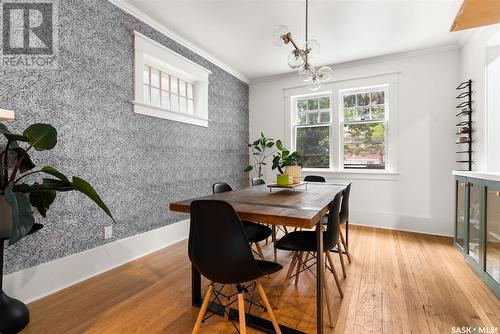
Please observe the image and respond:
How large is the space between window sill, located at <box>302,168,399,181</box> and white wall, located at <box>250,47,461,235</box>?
0.15 feet

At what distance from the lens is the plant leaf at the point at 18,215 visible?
1162mm

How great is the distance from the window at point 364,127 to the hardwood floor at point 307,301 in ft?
5.95

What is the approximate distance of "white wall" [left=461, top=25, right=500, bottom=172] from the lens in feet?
8.46

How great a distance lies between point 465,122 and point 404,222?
163cm

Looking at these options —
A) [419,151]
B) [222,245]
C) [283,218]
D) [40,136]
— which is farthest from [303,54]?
[419,151]

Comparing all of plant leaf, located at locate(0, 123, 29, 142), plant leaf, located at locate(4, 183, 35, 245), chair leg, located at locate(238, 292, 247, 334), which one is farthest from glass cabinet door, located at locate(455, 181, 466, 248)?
plant leaf, located at locate(0, 123, 29, 142)

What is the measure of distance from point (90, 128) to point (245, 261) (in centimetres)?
205

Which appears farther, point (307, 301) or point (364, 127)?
point (364, 127)

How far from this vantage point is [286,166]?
246 centimetres

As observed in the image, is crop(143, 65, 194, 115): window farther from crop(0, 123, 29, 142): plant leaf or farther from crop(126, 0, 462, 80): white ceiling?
crop(0, 123, 29, 142): plant leaf

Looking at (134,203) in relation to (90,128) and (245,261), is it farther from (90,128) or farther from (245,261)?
(245,261)

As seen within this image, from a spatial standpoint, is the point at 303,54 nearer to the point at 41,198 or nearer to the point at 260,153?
the point at 41,198

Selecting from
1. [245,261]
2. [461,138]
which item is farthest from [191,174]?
[461,138]

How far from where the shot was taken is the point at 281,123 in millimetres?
4785
